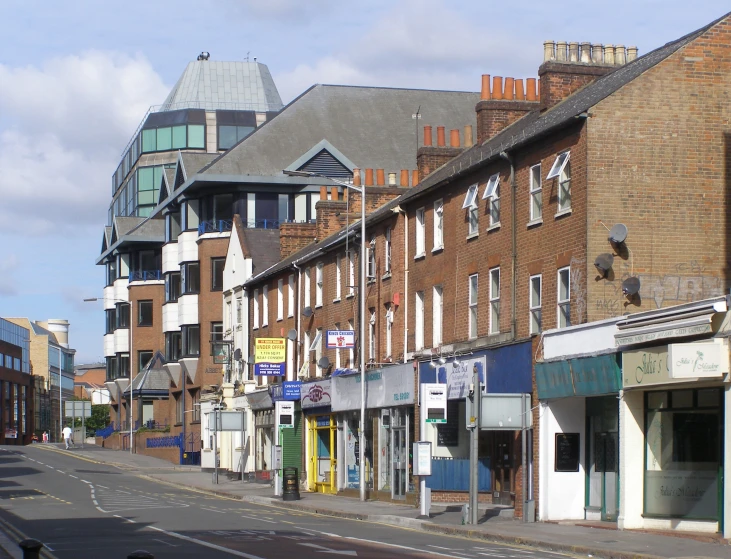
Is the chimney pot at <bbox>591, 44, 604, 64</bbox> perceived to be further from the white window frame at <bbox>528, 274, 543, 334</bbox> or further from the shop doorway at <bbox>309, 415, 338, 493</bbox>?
the shop doorway at <bbox>309, 415, 338, 493</bbox>

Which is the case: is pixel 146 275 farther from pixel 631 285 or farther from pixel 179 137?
pixel 631 285

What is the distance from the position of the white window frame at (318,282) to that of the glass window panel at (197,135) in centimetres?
5564

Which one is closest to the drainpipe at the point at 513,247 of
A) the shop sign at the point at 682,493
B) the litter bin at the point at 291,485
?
the shop sign at the point at 682,493

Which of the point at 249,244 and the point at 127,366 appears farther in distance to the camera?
the point at 127,366

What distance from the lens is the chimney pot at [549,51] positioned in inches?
1381

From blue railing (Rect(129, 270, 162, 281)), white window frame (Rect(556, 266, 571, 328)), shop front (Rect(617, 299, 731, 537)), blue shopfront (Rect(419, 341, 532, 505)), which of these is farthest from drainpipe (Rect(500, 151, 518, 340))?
blue railing (Rect(129, 270, 162, 281))

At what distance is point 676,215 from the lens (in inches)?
1149

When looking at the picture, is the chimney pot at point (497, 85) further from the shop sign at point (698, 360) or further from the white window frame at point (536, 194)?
the shop sign at point (698, 360)

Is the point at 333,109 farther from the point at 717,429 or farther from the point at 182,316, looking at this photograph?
the point at 717,429

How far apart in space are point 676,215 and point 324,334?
22907 mm

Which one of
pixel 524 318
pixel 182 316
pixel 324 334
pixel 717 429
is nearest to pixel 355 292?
pixel 324 334

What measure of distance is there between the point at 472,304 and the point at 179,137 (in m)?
73.9

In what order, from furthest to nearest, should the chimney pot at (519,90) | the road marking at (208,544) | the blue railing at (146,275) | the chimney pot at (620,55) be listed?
the blue railing at (146,275) → the chimney pot at (519,90) → the chimney pot at (620,55) → the road marking at (208,544)

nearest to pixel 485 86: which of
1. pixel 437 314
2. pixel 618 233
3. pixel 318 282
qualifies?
pixel 437 314
